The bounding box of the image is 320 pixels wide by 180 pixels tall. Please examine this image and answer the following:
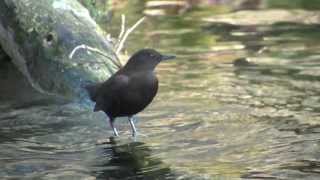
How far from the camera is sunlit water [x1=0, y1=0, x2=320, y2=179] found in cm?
649

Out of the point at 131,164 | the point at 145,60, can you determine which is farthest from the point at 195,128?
the point at 131,164

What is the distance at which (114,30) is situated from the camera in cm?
1449

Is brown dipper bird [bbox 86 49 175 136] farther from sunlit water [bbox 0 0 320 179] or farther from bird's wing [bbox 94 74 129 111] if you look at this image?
sunlit water [bbox 0 0 320 179]

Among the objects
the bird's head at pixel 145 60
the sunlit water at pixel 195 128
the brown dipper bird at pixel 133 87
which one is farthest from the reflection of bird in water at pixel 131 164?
the bird's head at pixel 145 60

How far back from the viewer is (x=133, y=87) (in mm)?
6961

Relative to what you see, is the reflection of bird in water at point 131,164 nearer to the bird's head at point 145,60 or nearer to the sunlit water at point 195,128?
the sunlit water at point 195,128

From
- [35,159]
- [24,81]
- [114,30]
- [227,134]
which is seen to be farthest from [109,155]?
[114,30]

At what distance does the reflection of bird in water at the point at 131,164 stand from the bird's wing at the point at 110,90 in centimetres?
36

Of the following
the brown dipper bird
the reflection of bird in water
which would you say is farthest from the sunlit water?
the brown dipper bird

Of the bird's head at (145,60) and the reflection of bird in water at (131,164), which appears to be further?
the bird's head at (145,60)

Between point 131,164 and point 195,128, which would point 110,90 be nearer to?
point 131,164

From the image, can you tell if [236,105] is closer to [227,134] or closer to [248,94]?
[248,94]

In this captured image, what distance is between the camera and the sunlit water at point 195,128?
6488 mm

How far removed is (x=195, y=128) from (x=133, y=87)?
39.0 inches
